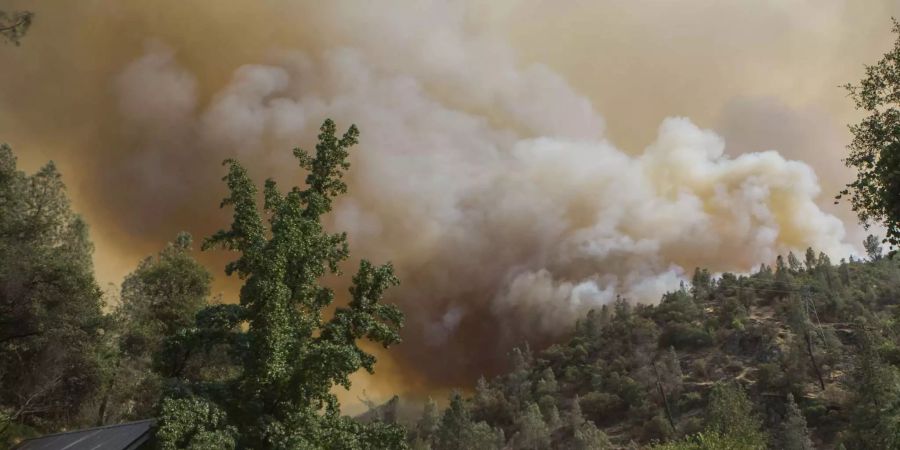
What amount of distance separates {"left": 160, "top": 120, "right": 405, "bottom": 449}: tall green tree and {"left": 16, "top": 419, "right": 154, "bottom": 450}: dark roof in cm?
258

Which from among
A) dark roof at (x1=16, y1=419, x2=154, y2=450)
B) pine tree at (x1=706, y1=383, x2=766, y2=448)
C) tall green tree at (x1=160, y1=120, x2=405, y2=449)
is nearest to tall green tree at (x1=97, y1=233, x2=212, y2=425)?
dark roof at (x1=16, y1=419, x2=154, y2=450)

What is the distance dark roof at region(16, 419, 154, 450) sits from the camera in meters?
22.8

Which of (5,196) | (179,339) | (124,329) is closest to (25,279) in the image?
(5,196)

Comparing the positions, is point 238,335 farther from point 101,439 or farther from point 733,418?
point 733,418

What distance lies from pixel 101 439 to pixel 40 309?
22.1 m

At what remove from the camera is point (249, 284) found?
77.8 feet

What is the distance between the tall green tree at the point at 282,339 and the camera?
71.2ft

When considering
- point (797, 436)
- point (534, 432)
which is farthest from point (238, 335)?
point (534, 432)

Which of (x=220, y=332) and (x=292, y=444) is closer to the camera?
(x=292, y=444)

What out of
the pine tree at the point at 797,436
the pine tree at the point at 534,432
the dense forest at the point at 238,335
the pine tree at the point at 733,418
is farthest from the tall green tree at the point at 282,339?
the pine tree at the point at 534,432

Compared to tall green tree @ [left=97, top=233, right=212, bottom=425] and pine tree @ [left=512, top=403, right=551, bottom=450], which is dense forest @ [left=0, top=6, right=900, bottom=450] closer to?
tall green tree @ [left=97, top=233, right=212, bottom=425]

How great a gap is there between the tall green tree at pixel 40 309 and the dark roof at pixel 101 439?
16866 millimetres

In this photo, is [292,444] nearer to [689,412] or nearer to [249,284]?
[249,284]

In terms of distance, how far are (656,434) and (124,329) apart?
369ft
